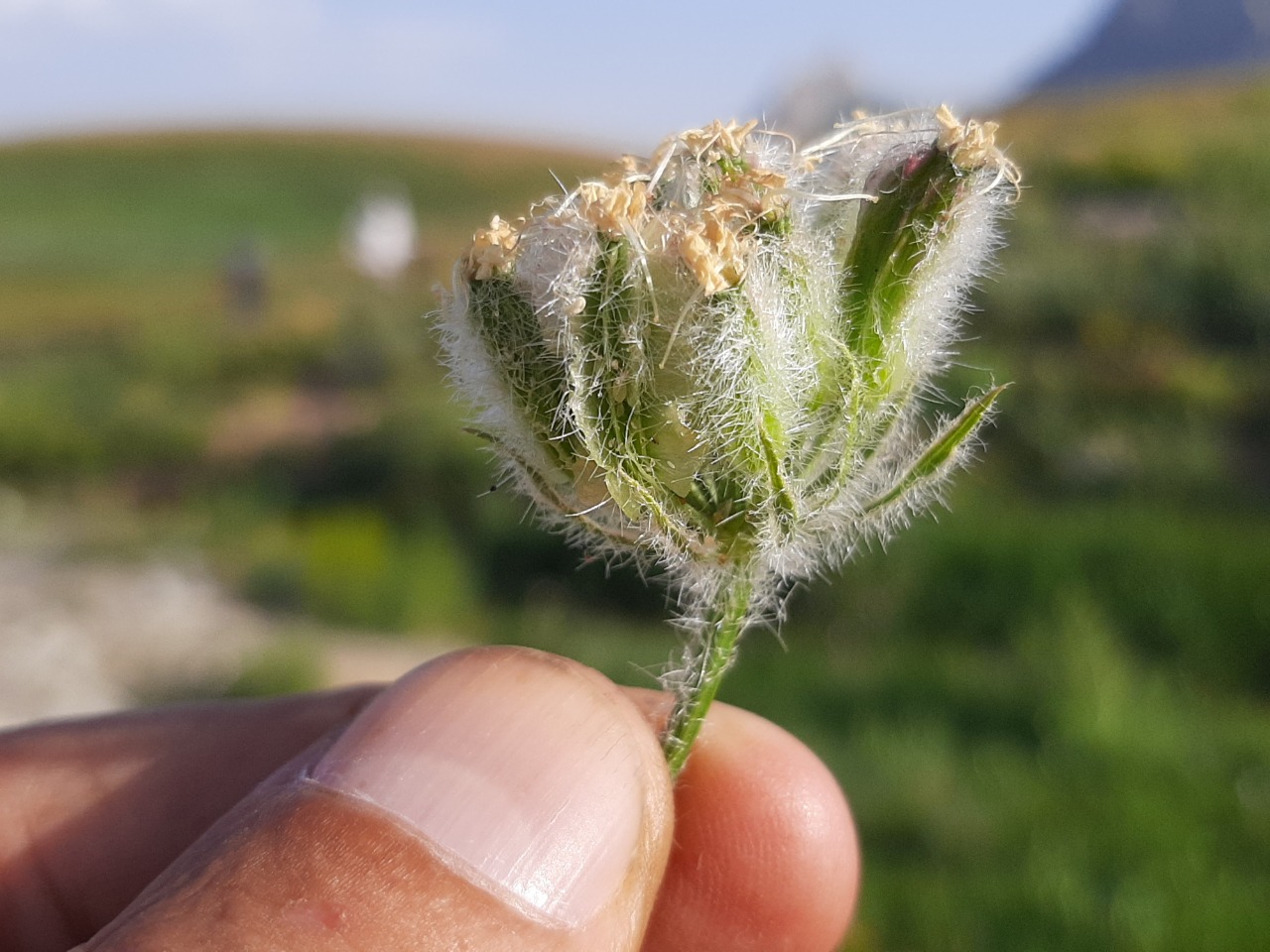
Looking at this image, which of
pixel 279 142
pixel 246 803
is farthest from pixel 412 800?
pixel 279 142

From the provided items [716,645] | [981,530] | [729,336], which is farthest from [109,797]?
[981,530]

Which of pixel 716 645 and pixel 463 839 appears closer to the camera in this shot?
pixel 716 645

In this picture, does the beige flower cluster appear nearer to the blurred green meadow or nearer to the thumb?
the blurred green meadow

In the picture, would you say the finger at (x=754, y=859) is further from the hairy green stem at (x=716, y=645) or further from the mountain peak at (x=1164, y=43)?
the mountain peak at (x=1164, y=43)

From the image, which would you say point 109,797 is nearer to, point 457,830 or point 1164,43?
point 457,830

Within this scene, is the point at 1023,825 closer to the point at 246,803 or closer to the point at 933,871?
the point at 933,871
